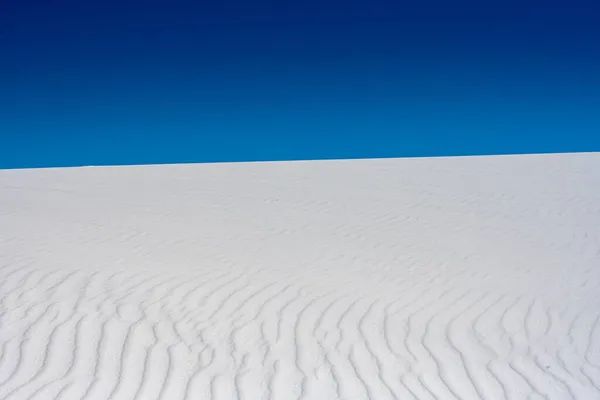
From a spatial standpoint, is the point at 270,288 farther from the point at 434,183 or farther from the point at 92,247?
the point at 434,183

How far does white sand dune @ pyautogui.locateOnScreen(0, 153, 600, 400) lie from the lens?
4031 millimetres

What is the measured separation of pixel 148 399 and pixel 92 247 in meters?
4.39

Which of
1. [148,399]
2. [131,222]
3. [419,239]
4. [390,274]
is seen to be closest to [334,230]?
[419,239]

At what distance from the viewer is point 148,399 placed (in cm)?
367

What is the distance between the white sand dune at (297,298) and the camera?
4031 mm

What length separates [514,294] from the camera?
618 cm

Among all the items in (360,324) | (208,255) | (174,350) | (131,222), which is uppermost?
(131,222)

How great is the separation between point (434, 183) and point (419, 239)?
669 cm

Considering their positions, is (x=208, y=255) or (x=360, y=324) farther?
(x=208, y=255)

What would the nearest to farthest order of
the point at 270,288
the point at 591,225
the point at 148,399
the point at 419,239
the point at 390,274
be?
the point at 148,399, the point at 270,288, the point at 390,274, the point at 419,239, the point at 591,225

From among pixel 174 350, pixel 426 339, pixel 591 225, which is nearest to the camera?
pixel 174 350

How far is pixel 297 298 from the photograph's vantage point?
5789 millimetres

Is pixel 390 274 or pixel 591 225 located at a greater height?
pixel 591 225

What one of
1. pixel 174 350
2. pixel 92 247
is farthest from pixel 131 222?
pixel 174 350
